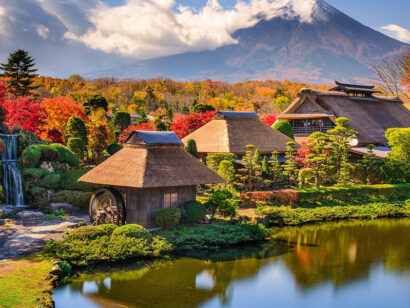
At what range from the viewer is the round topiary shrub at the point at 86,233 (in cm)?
1611

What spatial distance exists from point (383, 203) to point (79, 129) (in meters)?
20.2

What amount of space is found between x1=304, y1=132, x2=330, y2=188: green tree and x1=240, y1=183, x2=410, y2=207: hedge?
5.27ft

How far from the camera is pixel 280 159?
3225cm

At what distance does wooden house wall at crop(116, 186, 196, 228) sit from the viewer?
62.5ft

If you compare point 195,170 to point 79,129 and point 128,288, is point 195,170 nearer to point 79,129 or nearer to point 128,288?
point 128,288

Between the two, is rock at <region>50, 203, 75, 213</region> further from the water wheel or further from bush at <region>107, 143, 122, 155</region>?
bush at <region>107, 143, 122, 155</region>

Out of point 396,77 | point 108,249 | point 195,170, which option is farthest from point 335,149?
point 396,77

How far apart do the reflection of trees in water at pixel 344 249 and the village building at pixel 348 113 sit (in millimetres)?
13217

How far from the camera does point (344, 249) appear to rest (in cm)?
1902

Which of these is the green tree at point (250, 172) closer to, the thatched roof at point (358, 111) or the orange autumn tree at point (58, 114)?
the thatched roof at point (358, 111)

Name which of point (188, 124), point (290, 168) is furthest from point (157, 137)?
point (188, 124)

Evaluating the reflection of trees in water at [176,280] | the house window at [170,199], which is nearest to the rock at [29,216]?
the house window at [170,199]

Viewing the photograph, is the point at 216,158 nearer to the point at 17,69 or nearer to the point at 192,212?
the point at 192,212

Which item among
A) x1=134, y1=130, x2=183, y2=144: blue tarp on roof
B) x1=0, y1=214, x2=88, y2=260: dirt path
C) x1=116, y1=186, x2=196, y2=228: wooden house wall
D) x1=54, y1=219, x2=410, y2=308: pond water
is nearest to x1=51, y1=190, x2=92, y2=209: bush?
x1=0, y1=214, x2=88, y2=260: dirt path
